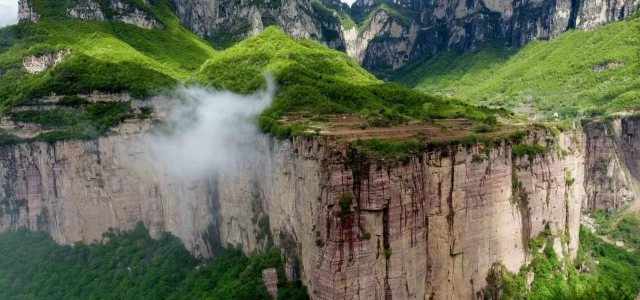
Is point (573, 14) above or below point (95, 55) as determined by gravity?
above

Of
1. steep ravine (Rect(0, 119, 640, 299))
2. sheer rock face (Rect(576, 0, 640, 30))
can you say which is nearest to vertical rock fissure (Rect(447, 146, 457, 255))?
steep ravine (Rect(0, 119, 640, 299))

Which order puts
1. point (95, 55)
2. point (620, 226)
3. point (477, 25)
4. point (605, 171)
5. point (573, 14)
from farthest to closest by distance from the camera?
point (477, 25)
point (573, 14)
point (605, 171)
point (620, 226)
point (95, 55)

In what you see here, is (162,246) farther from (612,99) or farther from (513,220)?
(612,99)

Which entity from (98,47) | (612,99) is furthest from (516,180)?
(612,99)

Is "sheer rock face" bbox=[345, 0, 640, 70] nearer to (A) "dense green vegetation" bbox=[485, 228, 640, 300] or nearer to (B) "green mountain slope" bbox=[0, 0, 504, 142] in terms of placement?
(B) "green mountain slope" bbox=[0, 0, 504, 142]

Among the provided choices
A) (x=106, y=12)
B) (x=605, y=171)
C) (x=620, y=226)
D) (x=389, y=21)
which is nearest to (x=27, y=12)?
(x=106, y=12)

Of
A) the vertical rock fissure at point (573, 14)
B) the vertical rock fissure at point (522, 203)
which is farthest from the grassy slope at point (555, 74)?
the vertical rock fissure at point (522, 203)

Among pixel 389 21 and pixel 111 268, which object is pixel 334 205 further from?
pixel 389 21
